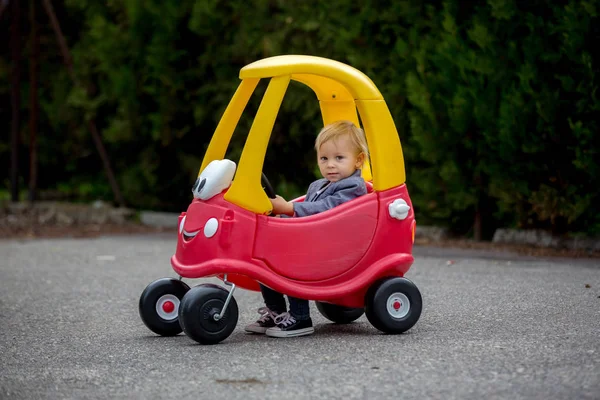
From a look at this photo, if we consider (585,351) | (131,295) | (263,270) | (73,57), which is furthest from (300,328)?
(73,57)

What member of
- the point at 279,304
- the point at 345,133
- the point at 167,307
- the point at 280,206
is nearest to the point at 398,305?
the point at 279,304

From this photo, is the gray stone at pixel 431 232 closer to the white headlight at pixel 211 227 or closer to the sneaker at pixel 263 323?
the sneaker at pixel 263 323

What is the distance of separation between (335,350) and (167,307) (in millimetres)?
933

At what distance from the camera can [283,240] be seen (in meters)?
4.21

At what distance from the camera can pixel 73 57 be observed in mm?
Answer: 11250

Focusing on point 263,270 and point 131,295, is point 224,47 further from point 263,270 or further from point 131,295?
point 263,270

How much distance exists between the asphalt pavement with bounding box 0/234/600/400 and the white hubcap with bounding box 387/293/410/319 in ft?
0.37

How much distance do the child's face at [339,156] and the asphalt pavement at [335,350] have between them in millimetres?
771

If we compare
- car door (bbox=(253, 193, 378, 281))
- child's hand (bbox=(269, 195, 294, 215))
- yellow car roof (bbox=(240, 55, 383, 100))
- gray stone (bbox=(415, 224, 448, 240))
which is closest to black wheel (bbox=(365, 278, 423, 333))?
car door (bbox=(253, 193, 378, 281))

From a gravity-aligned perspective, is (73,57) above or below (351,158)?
above

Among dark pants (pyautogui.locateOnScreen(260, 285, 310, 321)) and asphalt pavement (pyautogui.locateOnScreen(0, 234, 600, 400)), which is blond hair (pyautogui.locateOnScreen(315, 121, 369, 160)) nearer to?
dark pants (pyautogui.locateOnScreen(260, 285, 310, 321))

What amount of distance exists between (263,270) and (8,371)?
118cm

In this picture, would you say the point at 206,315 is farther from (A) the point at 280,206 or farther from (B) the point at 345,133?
(B) the point at 345,133

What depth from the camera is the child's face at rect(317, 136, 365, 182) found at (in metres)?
4.41
